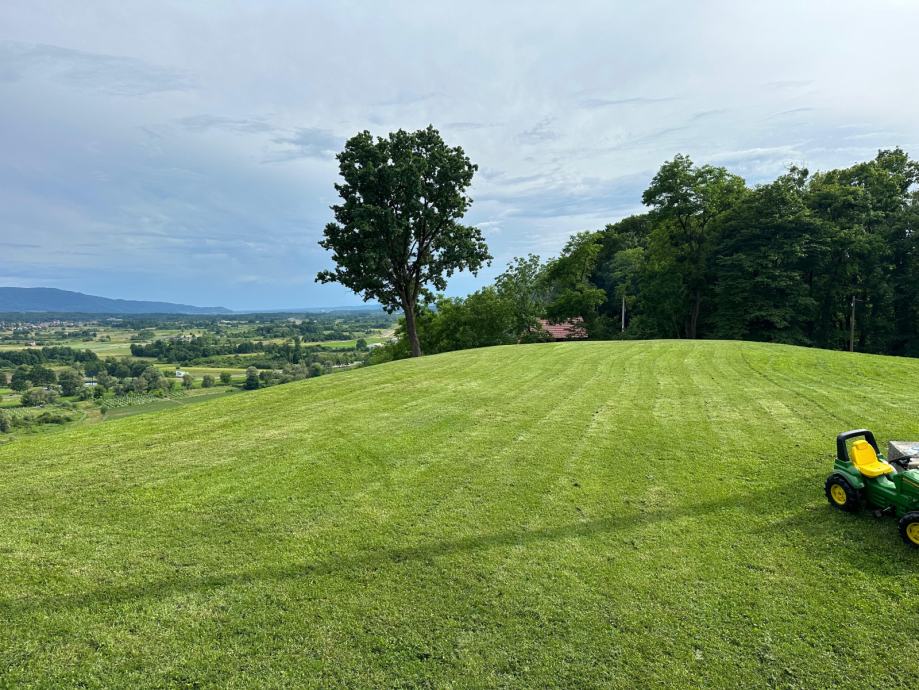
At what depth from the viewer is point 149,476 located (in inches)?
227

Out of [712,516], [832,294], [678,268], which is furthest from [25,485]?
[832,294]

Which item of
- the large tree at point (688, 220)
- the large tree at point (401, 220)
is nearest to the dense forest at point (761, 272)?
the large tree at point (688, 220)

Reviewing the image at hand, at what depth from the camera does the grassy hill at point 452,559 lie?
289 centimetres

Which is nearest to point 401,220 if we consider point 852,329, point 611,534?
point 611,534

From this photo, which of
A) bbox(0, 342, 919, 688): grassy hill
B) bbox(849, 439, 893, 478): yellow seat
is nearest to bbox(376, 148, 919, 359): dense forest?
bbox(0, 342, 919, 688): grassy hill

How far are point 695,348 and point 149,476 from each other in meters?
19.0

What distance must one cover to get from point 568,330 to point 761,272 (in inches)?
641

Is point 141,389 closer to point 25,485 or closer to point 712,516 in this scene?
point 25,485

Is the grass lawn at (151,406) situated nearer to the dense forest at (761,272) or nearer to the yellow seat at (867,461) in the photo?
the yellow seat at (867,461)

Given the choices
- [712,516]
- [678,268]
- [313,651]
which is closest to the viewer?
[313,651]

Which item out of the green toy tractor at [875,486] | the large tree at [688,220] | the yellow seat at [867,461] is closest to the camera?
the green toy tractor at [875,486]

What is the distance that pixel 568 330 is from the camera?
4234cm

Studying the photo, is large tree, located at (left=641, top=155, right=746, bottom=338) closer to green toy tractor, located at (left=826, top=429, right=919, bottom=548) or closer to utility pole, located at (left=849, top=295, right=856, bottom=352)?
utility pole, located at (left=849, top=295, right=856, bottom=352)

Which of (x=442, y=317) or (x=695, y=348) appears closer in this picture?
(x=695, y=348)
